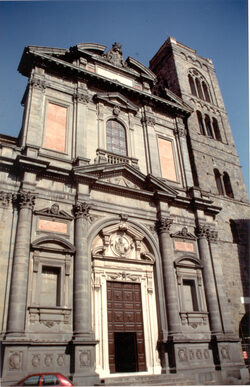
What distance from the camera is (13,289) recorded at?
36.6 feet

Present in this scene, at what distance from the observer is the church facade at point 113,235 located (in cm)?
1165

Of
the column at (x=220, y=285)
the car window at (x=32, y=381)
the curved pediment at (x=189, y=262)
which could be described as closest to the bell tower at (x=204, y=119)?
the column at (x=220, y=285)

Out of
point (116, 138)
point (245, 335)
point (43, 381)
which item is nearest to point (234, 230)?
point (245, 335)

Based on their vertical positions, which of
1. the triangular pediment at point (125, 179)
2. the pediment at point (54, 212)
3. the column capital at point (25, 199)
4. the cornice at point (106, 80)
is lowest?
the pediment at point (54, 212)

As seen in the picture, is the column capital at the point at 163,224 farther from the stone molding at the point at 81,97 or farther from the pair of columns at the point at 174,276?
the stone molding at the point at 81,97

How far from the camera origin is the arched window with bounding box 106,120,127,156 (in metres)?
17.5

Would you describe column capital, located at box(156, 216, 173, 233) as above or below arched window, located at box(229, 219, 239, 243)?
below

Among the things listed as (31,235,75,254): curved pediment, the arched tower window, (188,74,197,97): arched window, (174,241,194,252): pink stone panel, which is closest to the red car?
(31,235,75,254): curved pediment

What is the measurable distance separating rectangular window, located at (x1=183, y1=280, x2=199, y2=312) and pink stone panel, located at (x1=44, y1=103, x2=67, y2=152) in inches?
346

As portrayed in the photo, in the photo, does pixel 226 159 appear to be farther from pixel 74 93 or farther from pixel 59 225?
pixel 59 225

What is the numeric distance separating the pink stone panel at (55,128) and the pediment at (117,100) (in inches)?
92.3

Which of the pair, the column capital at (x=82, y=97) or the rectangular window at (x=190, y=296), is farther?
the column capital at (x=82, y=97)

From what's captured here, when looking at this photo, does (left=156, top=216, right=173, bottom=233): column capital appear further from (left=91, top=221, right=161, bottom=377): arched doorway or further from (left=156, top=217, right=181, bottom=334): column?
(left=91, top=221, right=161, bottom=377): arched doorway

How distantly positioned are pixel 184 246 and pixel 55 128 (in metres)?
8.65
